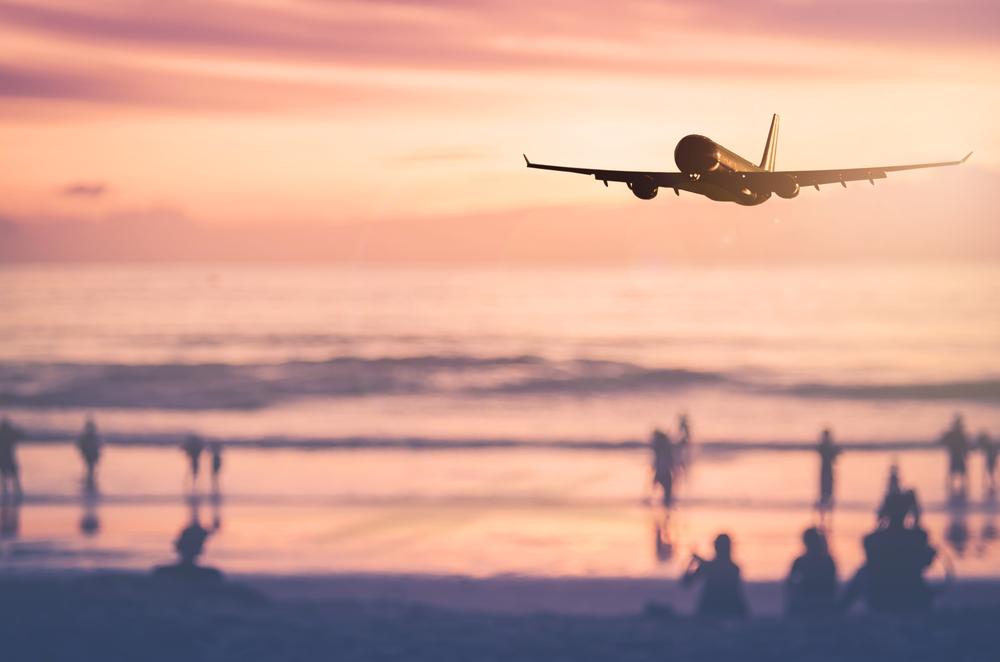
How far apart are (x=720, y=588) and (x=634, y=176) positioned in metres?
18.5

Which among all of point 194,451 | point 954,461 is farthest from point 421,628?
point 954,461

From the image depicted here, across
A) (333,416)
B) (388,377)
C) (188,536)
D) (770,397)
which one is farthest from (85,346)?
(188,536)

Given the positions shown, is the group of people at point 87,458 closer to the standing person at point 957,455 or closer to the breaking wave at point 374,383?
the standing person at point 957,455

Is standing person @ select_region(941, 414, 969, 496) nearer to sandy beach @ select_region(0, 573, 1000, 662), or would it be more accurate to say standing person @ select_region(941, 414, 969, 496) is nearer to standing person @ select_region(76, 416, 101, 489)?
sandy beach @ select_region(0, 573, 1000, 662)

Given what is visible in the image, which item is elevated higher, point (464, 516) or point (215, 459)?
point (215, 459)

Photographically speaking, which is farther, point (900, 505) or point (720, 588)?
point (720, 588)

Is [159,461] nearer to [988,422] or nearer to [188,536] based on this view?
[188,536]

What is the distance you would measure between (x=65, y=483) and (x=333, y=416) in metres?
30.6

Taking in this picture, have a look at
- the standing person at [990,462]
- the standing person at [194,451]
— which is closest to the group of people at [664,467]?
the standing person at [990,462]

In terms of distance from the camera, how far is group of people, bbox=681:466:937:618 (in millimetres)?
26344

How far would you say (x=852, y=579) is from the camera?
87.9 feet

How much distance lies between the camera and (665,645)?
25.6 metres

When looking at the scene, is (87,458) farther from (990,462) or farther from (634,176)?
(634,176)

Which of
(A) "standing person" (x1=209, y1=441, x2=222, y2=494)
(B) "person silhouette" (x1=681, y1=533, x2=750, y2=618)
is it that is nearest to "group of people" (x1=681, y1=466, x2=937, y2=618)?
(B) "person silhouette" (x1=681, y1=533, x2=750, y2=618)
